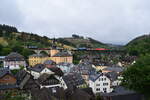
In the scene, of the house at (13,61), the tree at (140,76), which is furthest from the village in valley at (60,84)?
the tree at (140,76)

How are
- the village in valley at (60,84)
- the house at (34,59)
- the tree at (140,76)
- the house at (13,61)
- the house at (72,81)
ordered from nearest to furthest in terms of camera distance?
1. the tree at (140,76)
2. the village in valley at (60,84)
3. the house at (72,81)
4. the house at (13,61)
5. the house at (34,59)

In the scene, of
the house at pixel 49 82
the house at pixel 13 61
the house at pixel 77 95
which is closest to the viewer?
the house at pixel 77 95

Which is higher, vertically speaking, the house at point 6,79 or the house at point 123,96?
the house at point 6,79

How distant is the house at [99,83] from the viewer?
3072 cm

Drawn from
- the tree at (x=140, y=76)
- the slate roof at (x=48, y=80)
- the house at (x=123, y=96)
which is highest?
the tree at (x=140, y=76)

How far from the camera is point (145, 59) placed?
58.5 ft

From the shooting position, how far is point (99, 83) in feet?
102

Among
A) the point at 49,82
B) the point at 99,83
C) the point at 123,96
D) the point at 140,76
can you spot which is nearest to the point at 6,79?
the point at 49,82

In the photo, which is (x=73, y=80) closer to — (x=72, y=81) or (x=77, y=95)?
(x=72, y=81)

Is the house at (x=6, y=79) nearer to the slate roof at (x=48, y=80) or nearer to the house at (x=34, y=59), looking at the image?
the slate roof at (x=48, y=80)

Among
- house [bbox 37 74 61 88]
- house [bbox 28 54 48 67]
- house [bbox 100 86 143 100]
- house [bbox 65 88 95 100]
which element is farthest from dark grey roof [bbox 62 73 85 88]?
house [bbox 28 54 48 67]

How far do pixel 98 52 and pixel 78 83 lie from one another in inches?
1970

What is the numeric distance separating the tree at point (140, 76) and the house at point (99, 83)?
12.8 metres

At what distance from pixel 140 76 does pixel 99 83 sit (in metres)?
14.7
